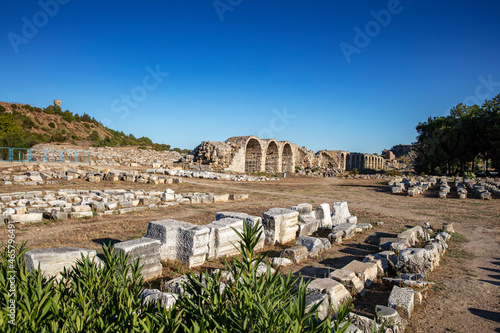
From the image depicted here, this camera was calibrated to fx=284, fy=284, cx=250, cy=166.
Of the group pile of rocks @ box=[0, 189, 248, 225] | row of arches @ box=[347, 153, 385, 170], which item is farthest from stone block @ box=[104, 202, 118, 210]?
row of arches @ box=[347, 153, 385, 170]

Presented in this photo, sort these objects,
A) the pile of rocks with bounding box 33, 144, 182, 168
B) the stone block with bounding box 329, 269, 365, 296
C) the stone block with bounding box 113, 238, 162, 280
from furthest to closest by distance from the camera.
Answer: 1. the pile of rocks with bounding box 33, 144, 182, 168
2. the stone block with bounding box 113, 238, 162, 280
3. the stone block with bounding box 329, 269, 365, 296

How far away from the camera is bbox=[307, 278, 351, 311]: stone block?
3.51 m

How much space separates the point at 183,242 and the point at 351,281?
112 inches

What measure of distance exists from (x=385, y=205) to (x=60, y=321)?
13.1m

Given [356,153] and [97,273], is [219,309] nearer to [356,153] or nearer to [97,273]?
[97,273]

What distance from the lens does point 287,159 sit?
35406 mm

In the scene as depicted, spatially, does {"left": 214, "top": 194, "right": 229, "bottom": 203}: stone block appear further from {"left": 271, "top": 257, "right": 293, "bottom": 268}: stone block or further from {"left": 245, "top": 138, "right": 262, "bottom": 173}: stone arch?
{"left": 245, "top": 138, "right": 262, "bottom": 173}: stone arch

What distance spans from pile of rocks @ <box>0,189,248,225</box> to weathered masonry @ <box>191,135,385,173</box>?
45.6ft

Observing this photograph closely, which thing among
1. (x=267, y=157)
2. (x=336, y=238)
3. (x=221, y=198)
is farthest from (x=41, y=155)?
(x=336, y=238)

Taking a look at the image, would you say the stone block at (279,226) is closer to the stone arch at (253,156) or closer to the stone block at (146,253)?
the stone block at (146,253)

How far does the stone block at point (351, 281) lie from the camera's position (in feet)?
13.2

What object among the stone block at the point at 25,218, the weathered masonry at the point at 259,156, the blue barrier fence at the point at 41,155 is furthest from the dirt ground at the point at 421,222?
the weathered masonry at the point at 259,156

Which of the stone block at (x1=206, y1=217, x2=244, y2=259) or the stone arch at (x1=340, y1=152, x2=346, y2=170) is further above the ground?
the stone arch at (x1=340, y1=152, x2=346, y2=170)

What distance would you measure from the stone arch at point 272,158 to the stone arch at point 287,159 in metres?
2.21
